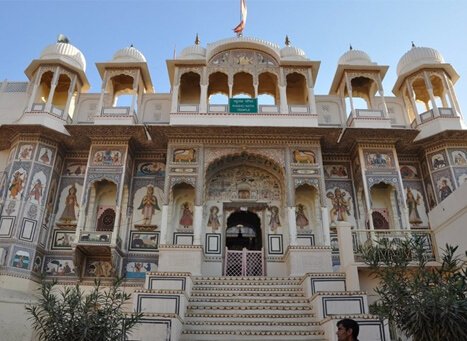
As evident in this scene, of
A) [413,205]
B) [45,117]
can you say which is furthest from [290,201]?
[45,117]

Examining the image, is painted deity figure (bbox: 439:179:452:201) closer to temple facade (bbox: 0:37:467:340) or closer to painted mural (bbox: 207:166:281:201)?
temple facade (bbox: 0:37:467:340)

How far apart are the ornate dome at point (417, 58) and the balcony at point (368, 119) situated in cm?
271

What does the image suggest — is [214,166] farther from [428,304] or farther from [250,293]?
[428,304]

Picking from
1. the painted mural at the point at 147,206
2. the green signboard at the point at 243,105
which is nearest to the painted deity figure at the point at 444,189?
the green signboard at the point at 243,105

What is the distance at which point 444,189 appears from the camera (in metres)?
13.8

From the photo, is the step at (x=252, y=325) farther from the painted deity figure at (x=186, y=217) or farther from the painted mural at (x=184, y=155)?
the painted mural at (x=184, y=155)

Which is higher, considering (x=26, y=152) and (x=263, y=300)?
(x=26, y=152)

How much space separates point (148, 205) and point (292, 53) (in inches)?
309

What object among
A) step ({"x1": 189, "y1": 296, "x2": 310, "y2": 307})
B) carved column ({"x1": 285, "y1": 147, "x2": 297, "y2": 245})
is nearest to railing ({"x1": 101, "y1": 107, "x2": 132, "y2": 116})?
carved column ({"x1": 285, "y1": 147, "x2": 297, "y2": 245})

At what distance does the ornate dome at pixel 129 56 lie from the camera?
1556cm

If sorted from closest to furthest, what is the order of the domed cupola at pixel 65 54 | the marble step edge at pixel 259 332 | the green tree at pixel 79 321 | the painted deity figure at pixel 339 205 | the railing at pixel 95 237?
the green tree at pixel 79 321, the marble step edge at pixel 259 332, the railing at pixel 95 237, the painted deity figure at pixel 339 205, the domed cupola at pixel 65 54

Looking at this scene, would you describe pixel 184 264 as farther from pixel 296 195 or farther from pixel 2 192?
Answer: pixel 2 192

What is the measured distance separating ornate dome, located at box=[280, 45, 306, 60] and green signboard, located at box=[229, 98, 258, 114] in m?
2.39

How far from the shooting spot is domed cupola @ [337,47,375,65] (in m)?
15.7
